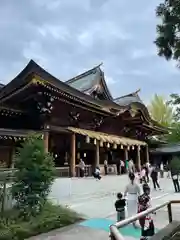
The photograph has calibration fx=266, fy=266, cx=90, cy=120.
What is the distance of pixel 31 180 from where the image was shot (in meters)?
8.02

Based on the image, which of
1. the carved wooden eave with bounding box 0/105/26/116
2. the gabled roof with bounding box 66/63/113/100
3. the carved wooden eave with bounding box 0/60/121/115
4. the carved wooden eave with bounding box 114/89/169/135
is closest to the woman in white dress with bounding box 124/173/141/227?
the carved wooden eave with bounding box 0/60/121/115

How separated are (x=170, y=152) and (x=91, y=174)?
23.1 metres

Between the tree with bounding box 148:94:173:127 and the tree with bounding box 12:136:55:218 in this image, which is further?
the tree with bounding box 148:94:173:127

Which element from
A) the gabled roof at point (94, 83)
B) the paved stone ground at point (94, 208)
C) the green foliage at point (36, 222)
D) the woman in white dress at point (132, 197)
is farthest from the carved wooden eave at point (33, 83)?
the gabled roof at point (94, 83)

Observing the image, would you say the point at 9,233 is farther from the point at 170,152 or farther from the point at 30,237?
the point at 170,152

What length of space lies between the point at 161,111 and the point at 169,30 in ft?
134

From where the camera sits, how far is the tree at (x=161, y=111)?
44638 millimetres

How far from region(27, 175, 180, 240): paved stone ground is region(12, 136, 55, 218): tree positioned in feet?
3.93

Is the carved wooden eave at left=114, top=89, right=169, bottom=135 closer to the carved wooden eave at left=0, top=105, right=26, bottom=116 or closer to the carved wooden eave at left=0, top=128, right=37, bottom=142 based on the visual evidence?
the carved wooden eave at left=0, top=105, right=26, bottom=116

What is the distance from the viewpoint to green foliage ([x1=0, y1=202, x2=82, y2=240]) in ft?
21.6

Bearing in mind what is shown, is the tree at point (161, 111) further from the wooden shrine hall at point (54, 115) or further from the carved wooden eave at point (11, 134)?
the carved wooden eave at point (11, 134)

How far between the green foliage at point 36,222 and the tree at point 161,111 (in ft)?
125

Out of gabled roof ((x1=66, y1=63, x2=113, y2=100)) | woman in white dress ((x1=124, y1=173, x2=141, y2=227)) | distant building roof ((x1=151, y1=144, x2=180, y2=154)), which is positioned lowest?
woman in white dress ((x1=124, y1=173, x2=141, y2=227))

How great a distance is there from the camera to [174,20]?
235 inches
